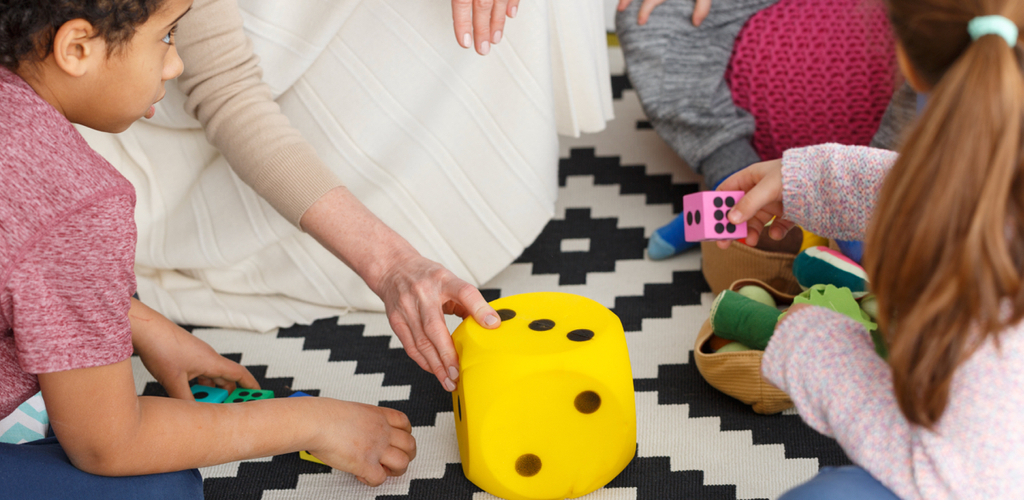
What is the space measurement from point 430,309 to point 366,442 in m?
0.17

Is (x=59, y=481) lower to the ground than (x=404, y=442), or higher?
higher

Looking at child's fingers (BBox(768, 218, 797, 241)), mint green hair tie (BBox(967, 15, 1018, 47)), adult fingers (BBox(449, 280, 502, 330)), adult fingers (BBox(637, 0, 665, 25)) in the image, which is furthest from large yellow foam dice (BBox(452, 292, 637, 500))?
adult fingers (BBox(637, 0, 665, 25))

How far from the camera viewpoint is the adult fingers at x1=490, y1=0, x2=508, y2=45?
1.08m

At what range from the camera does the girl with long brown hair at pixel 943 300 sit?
503 mm

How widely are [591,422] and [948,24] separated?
484mm

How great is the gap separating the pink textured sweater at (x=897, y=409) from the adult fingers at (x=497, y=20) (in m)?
0.51

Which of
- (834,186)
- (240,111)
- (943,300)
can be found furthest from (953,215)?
(240,111)

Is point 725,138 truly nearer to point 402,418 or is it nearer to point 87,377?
point 402,418

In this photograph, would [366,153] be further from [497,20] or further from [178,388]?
[178,388]

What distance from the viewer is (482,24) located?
108cm

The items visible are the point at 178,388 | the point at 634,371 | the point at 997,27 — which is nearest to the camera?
the point at 997,27

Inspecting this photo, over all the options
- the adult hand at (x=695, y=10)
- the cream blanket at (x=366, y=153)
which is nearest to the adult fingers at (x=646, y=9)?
the adult hand at (x=695, y=10)

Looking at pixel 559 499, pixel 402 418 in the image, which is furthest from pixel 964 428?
pixel 402 418

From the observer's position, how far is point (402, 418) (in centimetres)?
92
